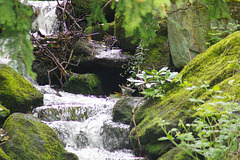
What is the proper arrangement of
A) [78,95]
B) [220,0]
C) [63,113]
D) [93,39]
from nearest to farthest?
[220,0]
[63,113]
[78,95]
[93,39]

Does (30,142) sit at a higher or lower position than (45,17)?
lower

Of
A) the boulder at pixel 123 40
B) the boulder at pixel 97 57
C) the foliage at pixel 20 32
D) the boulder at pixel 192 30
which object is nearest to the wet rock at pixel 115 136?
the boulder at pixel 192 30

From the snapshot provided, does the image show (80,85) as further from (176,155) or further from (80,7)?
(176,155)

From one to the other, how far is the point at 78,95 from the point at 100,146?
2.88 meters

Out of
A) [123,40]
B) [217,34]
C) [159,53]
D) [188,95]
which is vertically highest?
[217,34]

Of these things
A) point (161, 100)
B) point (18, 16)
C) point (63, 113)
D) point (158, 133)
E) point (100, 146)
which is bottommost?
point (100, 146)

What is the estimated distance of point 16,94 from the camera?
15.3ft

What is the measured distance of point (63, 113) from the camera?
17.4ft

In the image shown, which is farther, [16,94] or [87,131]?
[87,131]

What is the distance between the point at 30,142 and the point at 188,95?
225 cm

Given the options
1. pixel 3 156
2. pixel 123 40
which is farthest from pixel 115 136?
pixel 123 40

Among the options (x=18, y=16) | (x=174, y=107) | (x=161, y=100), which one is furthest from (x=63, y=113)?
(x=18, y=16)

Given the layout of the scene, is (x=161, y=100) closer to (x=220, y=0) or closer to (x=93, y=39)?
(x=220, y=0)

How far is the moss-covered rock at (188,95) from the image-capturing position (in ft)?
10.1
